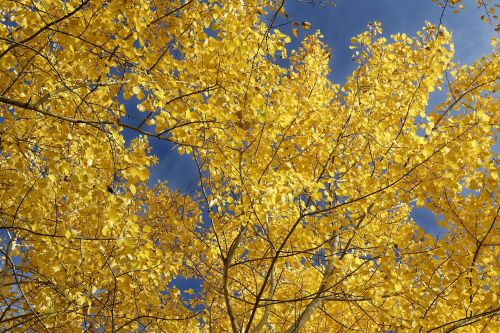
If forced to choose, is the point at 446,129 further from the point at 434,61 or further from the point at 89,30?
the point at 89,30

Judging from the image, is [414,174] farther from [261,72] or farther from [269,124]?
[261,72]

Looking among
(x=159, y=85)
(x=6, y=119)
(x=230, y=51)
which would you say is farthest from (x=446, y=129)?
(x=6, y=119)

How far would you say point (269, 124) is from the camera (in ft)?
16.1

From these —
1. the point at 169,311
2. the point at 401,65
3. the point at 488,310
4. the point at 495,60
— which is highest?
the point at 401,65

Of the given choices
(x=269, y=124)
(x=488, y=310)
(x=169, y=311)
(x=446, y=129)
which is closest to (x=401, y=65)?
(x=446, y=129)

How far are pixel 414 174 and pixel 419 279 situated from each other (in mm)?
1284

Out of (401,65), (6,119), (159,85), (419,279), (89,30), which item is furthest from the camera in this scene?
(401,65)

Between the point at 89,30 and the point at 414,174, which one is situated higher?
the point at 89,30

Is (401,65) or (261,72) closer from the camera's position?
(261,72)

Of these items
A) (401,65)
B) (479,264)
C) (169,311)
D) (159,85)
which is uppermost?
(401,65)

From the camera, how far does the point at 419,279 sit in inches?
166

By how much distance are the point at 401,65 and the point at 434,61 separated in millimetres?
611

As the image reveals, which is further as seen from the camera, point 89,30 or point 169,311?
point 169,311

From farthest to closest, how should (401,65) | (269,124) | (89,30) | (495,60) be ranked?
(401,65) < (495,60) < (269,124) < (89,30)
